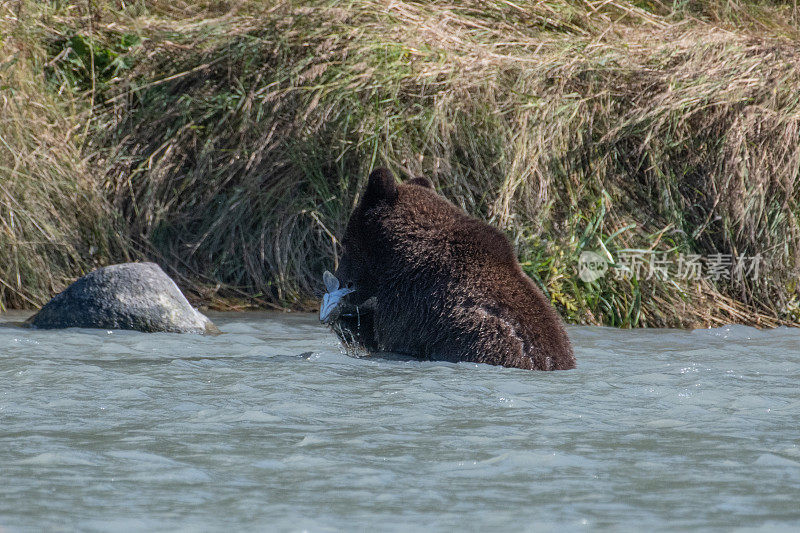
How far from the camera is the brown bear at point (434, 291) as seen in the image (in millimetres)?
5426

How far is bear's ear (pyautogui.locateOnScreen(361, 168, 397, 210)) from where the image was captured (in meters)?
5.88

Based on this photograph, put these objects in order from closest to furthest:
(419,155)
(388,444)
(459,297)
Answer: (388,444) < (459,297) < (419,155)

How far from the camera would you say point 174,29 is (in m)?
10.3

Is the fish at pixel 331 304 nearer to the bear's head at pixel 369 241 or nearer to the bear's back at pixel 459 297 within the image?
the bear's head at pixel 369 241

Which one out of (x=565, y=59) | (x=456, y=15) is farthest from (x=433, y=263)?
(x=456, y=15)

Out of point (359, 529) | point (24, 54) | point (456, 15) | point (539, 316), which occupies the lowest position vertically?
point (359, 529)


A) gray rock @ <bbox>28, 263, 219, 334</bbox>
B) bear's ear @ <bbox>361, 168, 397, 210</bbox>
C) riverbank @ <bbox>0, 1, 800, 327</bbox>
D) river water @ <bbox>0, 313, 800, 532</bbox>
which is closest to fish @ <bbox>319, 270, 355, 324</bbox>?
river water @ <bbox>0, 313, 800, 532</bbox>

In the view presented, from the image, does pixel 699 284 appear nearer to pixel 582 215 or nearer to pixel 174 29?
pixel 582 215

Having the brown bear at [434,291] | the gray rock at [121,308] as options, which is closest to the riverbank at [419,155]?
the gray rock at [121,308]

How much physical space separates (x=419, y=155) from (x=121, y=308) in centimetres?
278

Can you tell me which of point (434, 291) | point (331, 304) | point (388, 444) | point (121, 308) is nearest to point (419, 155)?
point (121, 308)

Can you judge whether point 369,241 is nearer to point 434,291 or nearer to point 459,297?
point 434,291

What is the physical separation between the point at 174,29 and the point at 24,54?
4.79ft

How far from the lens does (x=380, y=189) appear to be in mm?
5922
